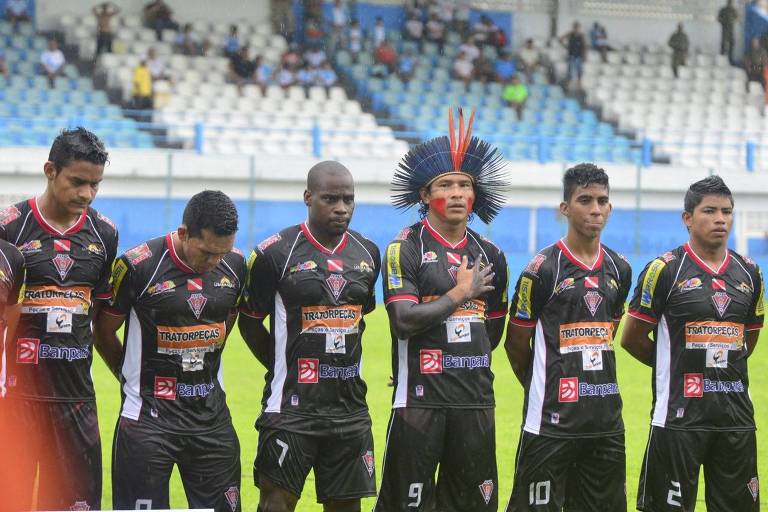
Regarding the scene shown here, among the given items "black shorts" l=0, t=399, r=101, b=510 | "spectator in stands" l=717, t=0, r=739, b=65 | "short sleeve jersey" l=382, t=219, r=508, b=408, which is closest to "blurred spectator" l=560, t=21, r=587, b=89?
"spectator in stands" l=717, t=0, r=739, b=65

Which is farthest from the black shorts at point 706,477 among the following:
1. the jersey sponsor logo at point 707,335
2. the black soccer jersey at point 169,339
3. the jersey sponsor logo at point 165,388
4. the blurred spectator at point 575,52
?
the blurred spectator at point 575,52

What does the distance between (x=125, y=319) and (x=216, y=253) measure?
2.24 ft

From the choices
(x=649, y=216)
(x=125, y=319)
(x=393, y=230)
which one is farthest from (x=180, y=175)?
(x=125, y=319)

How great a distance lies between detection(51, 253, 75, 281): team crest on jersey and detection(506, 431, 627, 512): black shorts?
2.62 m

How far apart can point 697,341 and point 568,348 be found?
758 mm

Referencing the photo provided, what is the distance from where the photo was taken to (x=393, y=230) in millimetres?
22438

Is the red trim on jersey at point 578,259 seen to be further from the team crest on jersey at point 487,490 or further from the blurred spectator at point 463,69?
the blurred spectator at point 463,69

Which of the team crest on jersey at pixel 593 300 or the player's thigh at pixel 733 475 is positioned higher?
the team crest on jersey at pixel 593 300

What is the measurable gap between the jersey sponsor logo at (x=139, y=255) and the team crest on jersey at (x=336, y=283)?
956 mm

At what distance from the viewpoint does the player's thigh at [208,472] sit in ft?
20.1

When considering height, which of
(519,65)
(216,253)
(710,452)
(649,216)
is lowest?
(710,452)

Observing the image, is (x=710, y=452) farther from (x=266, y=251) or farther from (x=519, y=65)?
(x=519, y=65)

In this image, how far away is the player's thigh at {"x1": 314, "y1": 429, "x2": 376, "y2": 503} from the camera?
20.9 feet

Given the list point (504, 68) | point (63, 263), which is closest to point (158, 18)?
point (504, 68)
